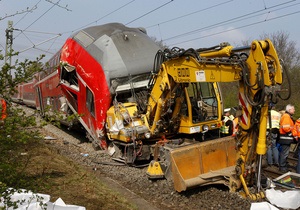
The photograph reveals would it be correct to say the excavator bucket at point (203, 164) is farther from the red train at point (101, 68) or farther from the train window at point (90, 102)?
the train window at point (90, 102)

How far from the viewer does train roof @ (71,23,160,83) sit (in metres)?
10.1

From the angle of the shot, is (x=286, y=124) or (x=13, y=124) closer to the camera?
(x=13, y=124)

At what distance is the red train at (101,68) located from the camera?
9945 mm

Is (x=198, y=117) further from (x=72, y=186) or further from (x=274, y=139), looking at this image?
(x=72, y=186)

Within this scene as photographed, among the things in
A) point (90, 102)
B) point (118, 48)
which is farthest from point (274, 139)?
point (90, 102)

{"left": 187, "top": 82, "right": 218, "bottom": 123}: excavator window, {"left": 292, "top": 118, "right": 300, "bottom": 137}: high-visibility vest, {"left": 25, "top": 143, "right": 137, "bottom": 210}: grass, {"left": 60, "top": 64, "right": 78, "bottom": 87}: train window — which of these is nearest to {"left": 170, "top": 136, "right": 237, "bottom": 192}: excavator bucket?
{"left": 25, "top": 143, "right": 137, "bottom": 210}: grass

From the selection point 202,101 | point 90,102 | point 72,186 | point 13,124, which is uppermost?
point 13,124

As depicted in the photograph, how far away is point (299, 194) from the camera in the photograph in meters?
5.40

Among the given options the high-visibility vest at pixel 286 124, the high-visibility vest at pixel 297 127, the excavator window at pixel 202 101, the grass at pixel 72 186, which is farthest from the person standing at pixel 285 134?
the grass at pixel 72 186

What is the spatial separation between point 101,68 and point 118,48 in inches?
36.6

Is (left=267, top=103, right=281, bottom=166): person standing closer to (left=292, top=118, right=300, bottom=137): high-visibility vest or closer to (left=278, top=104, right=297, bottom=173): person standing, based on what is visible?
(left=278, top=104, right=297, bottom=173): person standing

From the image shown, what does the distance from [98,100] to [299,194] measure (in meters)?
6.18

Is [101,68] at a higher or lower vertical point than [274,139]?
higher

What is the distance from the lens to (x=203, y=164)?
7082 millimetres
